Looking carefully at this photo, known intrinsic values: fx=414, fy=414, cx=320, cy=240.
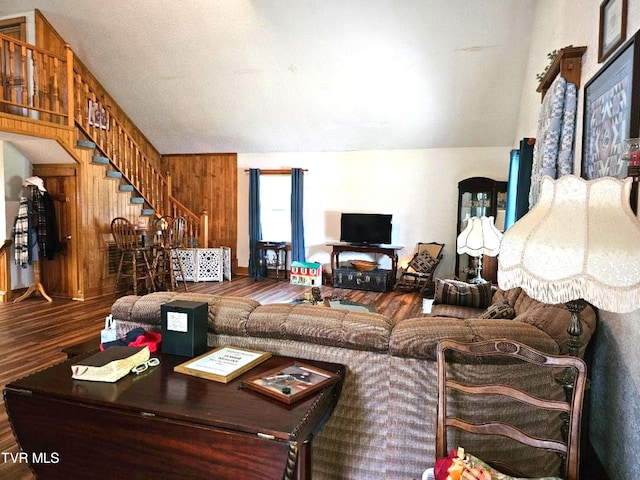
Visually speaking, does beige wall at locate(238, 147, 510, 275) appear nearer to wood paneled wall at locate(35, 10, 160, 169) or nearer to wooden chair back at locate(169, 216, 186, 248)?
wooden chair back at locate(169, 216, 186, 248)

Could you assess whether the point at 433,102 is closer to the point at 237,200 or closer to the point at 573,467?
the point at 237,200

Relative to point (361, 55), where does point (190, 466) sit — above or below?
below

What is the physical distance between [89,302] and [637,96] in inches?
228

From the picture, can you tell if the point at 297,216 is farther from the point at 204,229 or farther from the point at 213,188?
the point at 213,188

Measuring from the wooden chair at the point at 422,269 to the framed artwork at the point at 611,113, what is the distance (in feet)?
13.0

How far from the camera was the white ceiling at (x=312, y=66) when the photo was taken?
4672 millimetres

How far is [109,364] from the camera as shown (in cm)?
145

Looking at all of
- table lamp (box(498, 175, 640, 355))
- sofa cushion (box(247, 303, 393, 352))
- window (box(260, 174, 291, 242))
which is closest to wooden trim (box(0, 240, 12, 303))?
window (box(260, 174, 291, 242))

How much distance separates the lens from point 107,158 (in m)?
5.84

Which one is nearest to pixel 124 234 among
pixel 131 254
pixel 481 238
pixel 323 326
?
pixel 131 254

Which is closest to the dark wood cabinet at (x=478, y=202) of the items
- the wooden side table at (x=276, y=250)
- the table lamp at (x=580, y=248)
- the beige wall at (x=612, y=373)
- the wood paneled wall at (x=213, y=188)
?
the wooden side table at (x=276, y=250)

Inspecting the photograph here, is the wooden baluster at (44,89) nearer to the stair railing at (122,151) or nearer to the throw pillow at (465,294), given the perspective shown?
the stair railing at (122,151)

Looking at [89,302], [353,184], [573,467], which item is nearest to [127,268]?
[89,302]

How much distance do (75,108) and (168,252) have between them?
7.72 ft
